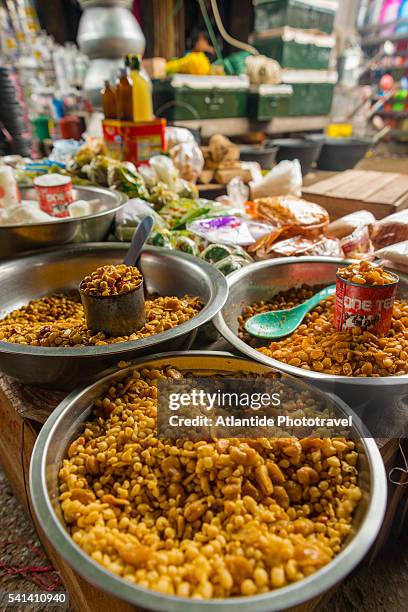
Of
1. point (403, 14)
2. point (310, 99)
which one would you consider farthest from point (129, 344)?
point (403, 14)

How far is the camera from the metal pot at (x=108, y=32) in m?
3.33

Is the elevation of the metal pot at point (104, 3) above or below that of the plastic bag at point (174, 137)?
above

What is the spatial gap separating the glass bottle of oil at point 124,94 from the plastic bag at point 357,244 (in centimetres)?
136

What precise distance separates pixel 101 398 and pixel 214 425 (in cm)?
27

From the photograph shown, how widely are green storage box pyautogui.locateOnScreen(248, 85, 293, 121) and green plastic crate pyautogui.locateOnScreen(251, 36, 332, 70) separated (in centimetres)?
42

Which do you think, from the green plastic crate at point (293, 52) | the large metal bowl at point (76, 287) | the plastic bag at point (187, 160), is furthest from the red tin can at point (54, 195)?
the green plastic crate at point (293, 52)

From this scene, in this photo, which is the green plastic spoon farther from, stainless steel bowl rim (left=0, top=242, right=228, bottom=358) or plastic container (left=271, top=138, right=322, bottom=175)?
plastic container (left=271, top=138, right=322, bottom=175)

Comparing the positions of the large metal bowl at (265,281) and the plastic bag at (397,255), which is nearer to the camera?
the large metal bowl at (265,281)

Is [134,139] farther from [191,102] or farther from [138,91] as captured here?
[191,102]

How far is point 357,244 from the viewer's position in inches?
66.9

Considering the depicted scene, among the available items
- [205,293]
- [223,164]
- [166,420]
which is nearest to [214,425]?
[166,420]

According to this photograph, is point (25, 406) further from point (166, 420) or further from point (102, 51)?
point (102, 51)

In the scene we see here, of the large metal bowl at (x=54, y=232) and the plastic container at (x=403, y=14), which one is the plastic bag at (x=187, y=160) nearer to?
the large metal bowl at (x=54, y=232)

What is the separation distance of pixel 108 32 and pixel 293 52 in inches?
84.6
